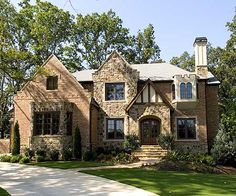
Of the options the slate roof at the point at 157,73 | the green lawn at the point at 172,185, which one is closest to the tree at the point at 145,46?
the slate roof at the point at 157,73

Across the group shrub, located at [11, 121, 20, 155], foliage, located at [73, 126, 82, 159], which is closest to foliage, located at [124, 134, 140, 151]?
foliage, located at [73, 126, 82, 159]

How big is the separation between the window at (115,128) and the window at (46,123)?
4510 mm

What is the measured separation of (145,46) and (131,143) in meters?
23.8

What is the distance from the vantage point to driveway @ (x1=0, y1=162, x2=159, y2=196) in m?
10.8

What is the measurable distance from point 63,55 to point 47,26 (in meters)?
4.50

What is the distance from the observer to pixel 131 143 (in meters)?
25.3

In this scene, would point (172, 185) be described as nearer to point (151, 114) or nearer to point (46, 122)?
point (151, 114)

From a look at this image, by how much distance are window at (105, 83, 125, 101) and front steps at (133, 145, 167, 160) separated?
4.72m

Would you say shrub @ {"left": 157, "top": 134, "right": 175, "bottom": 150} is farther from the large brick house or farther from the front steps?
the large brick house

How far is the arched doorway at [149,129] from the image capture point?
26375 millimetres

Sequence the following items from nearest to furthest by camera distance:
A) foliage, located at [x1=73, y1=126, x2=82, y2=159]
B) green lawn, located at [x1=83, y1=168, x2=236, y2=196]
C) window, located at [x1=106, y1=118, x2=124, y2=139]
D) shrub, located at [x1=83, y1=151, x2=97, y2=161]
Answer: green lawn, located at [x1=83, y1=168, x2=236, y2=196], shrub, located at [x1=83, y1=151, x2=97, y2=161], foliage, located at [x1=73, y1=126, x2=82, y2=159], window, located at [x1=106, y1=118, x2=124, y2=139]

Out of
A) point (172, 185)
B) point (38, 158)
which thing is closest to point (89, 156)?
point (38, 158)

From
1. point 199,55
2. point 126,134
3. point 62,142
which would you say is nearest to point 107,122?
point 126,134

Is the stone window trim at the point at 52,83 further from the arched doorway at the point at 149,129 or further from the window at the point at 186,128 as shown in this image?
the window at the point at 186,128
